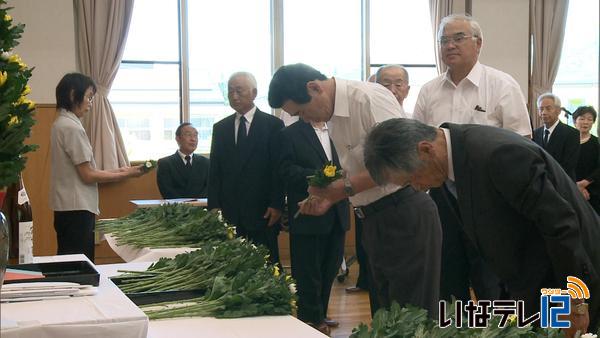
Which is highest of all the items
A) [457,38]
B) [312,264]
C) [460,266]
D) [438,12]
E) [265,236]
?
[438,12]

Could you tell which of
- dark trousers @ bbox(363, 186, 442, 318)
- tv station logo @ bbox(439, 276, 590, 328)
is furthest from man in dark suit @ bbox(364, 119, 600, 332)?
dark trousers @ bbox(363, 186, 442, 318)

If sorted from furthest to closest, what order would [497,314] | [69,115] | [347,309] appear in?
[347,309], [69,115], [497,314]

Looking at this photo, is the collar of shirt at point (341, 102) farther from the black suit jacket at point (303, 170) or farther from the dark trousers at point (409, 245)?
the black suit jacket at point (303, 170)

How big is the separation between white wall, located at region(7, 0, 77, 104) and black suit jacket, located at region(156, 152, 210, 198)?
149 centimetres

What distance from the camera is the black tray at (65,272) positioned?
1.89m

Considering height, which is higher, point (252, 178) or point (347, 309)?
point (252, 178)

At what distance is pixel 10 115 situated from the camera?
129 centimetres

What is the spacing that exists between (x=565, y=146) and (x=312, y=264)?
128 inches

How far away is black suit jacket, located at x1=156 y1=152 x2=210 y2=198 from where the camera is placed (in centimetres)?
721

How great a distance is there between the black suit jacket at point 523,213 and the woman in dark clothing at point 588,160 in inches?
191

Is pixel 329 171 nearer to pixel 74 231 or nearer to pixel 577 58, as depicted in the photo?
pixel 74 231

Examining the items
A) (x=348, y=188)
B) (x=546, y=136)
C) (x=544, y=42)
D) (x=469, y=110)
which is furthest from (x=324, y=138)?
(x=544, y=42)

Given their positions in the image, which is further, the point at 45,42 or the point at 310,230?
the point at 45,42

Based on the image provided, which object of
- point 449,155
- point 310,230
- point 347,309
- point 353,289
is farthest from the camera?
point 353,289
